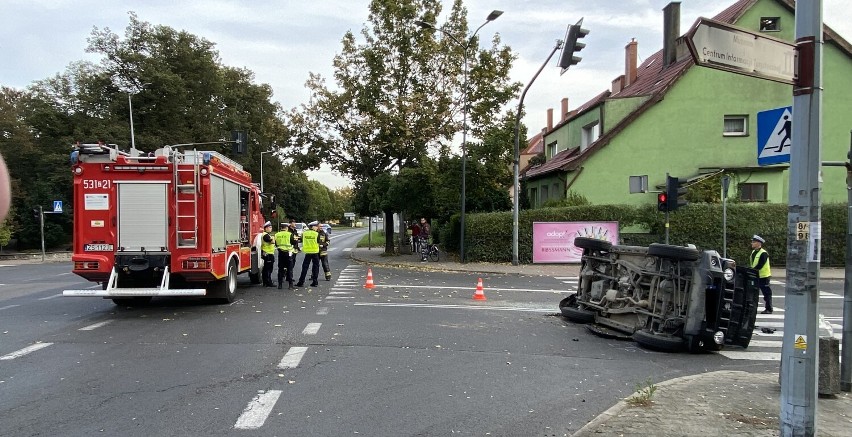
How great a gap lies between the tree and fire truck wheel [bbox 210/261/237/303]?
46.2 ft

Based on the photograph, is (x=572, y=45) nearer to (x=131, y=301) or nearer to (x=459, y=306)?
(x=459, y=306)

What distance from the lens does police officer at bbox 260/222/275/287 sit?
47.5ft

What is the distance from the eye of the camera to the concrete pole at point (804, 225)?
12.7 feet

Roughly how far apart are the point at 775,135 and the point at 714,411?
2518mm

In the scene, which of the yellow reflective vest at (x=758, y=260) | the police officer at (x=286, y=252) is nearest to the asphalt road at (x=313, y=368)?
the yellow reflective vest at (x=758, y=260)

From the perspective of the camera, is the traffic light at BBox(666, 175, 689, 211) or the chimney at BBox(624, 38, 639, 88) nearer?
the traffic light at BBox(666, 175, 689, 211)

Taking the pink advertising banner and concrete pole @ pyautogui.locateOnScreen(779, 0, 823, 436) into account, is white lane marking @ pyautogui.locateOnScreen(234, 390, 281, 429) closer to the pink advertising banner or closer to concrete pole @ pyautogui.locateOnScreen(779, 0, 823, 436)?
concrete pole @ pyautogui.locateOnScreen(779, 0, 823, 436)

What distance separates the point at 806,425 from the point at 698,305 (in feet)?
12.6

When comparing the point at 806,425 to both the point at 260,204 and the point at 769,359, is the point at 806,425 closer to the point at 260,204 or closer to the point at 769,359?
the point at 769,359

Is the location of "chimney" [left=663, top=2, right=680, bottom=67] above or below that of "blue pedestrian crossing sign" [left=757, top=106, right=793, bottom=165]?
above

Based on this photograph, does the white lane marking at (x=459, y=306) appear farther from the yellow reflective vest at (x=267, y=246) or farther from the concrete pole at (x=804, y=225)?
the concrete pole at (x=804, y=225)

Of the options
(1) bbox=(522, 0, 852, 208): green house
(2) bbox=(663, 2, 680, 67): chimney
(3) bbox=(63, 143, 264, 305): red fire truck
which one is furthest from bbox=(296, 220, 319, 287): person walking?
(1) bbox=(522, 0, 852, 208): green house

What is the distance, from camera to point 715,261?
7574mm

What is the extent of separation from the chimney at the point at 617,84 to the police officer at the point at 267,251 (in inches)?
960
